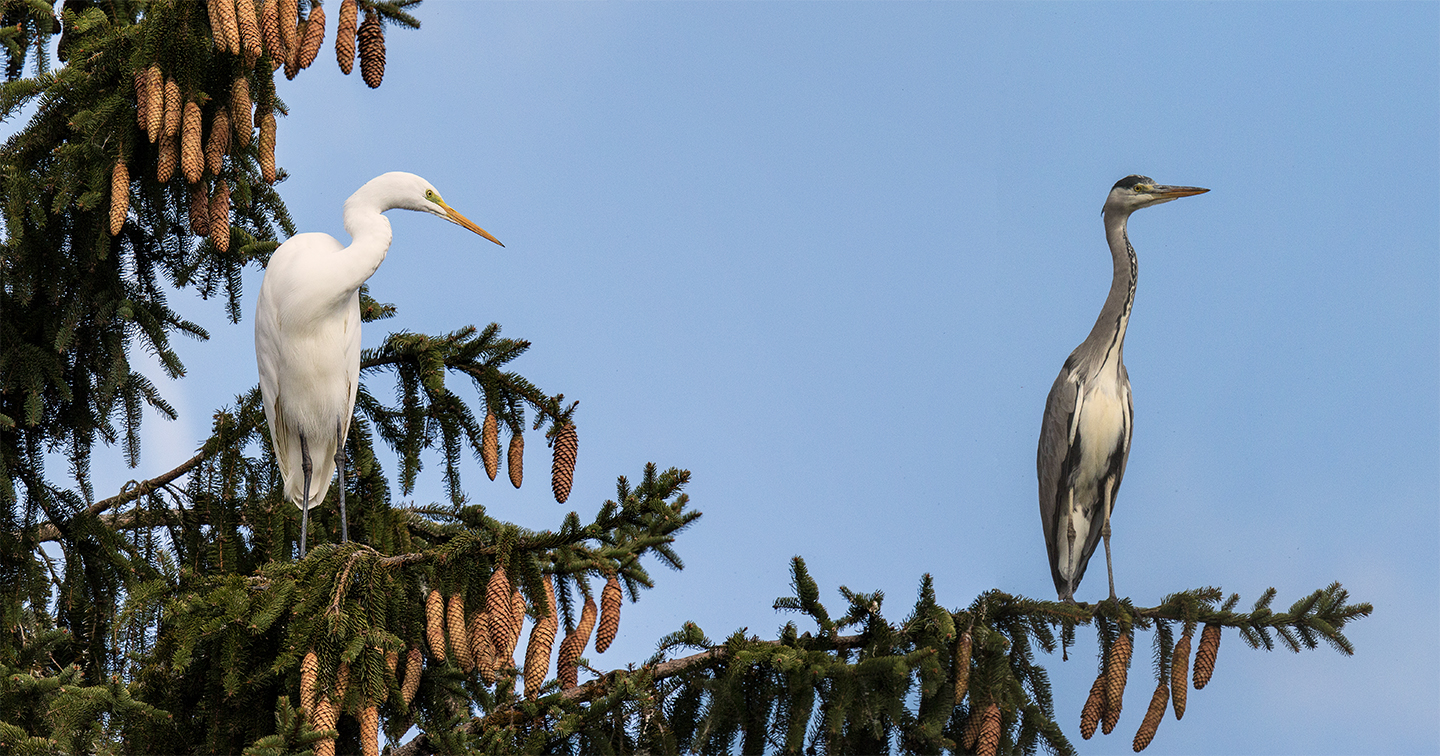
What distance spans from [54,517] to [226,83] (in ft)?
6.43

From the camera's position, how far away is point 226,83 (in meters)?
4.64

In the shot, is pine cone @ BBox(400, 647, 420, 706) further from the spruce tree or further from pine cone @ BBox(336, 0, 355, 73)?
pine cone @ BBox(336, 0, 355, 73)

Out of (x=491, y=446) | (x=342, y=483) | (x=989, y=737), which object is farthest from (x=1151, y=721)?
(x=342, y=483)

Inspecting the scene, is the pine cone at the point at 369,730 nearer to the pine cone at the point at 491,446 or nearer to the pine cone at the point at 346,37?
the pine cone at the point at 491,446

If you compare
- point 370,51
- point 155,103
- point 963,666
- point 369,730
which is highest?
point 370,51

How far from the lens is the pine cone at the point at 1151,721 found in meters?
3.49

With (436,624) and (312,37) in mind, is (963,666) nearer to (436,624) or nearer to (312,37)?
(436,624)

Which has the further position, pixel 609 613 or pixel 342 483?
pixel 342 483

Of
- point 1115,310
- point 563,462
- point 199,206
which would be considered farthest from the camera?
point 1115,310

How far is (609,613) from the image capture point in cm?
313

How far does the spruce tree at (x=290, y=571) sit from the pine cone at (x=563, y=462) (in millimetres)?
12

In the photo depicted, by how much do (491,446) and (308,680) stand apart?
134 centimetres

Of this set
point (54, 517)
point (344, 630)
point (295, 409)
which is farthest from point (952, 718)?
point (54, 517)

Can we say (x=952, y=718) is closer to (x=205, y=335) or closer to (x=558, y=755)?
(x=558, y=755)
